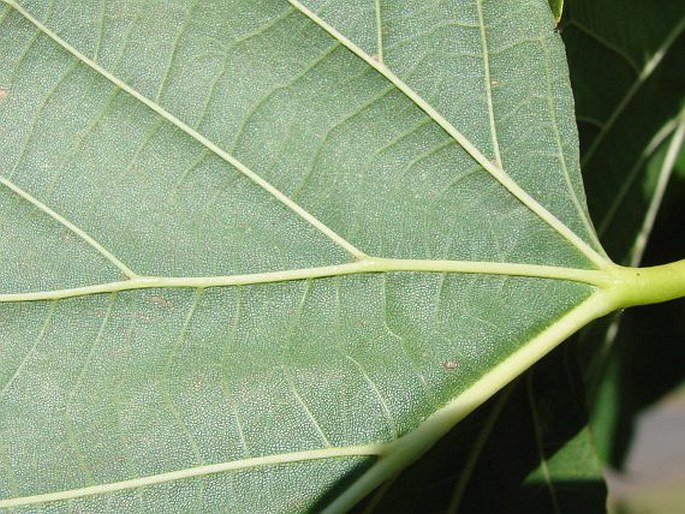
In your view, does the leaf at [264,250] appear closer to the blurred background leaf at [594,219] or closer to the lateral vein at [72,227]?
the lateral vein at [72,227]

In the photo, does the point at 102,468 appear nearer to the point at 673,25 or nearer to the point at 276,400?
the point at 276,400

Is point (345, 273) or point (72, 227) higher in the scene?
point (72, 227)

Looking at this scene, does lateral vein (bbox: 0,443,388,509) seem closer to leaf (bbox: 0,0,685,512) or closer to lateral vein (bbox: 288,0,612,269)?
leaf (bbox: 0,0,685,512)

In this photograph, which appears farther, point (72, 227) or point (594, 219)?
point (594, 219)

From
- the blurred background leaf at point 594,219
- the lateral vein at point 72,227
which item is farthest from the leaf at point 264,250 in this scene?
the blurred background leaf at point 594,219

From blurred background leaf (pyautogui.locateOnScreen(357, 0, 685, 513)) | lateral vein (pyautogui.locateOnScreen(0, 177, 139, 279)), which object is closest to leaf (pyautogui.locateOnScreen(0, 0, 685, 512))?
lateral vein (pyautogui.locateOnScreen(0, 177, 139, 279))

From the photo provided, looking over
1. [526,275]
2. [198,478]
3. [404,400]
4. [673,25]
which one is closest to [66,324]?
[198,478]

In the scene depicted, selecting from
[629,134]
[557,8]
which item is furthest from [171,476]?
[629,134]

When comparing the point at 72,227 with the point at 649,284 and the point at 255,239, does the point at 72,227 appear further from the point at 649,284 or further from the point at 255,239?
the point at 649,284
